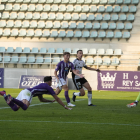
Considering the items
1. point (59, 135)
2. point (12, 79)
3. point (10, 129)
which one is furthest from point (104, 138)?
point (12, 79)

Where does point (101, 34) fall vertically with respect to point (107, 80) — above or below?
above

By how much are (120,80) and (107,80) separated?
917mm

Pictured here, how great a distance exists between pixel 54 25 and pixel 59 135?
2325 centimetres

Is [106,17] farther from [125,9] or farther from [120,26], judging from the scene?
[125,9]

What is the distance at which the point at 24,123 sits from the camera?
20.6 feet

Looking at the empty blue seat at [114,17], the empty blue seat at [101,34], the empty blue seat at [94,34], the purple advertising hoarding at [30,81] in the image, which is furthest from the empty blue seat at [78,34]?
the purple advertising hoarding at [30,81]

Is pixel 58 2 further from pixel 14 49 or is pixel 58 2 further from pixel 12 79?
pixel 12 79

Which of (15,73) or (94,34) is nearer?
(15,73)

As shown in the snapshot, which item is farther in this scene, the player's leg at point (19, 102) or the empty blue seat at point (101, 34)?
the empty blue seat at point (101, 34)

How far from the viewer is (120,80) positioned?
68.7ft

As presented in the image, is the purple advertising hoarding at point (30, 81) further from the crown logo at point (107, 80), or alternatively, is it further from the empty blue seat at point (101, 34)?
the empty blue seat at point (101, 34)

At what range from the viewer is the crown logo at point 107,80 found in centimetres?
2112

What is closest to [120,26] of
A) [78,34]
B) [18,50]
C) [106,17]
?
[106,17]

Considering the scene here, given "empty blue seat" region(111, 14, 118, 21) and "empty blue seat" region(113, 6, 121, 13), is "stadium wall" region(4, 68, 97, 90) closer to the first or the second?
"empty blue seat" region(111, 14, 118, 21)
